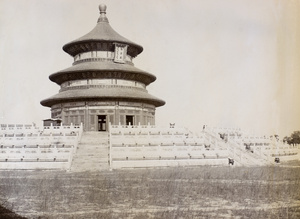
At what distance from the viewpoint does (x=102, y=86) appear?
37.6 metres

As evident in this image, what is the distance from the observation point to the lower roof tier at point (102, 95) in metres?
35.8

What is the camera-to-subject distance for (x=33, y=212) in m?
11.4

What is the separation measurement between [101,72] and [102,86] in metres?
1.36

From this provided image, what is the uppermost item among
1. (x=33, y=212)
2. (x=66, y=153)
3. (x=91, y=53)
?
(x=91, y=53)

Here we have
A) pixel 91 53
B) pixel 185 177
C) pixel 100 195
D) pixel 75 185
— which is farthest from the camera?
pixel 91 53

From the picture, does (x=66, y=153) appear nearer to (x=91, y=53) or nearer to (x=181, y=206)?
(x=181, y=206)

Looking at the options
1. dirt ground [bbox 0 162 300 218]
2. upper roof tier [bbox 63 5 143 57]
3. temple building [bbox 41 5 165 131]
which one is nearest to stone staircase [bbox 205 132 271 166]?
dirt ground [bbox 0 162 300 218]

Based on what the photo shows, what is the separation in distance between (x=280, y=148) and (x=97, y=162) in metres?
16.1

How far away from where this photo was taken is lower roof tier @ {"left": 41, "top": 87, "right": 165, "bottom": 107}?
1411 inches

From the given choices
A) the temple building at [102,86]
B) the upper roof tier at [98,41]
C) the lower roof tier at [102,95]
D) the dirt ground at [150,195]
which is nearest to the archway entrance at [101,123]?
the temple building at [102,86]

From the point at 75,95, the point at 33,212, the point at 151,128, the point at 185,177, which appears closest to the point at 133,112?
the point at 75,95

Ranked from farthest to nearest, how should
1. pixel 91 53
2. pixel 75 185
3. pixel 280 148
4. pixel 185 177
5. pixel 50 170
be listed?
pixel 91 53
pixel 280 148
pixel 50 170
pixel 185 177
pixel 75 185

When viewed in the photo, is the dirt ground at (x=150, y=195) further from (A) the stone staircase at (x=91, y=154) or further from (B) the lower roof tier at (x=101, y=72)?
(B) the lower roof tier at (x=101, y=72)

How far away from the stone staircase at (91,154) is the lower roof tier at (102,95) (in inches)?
298
